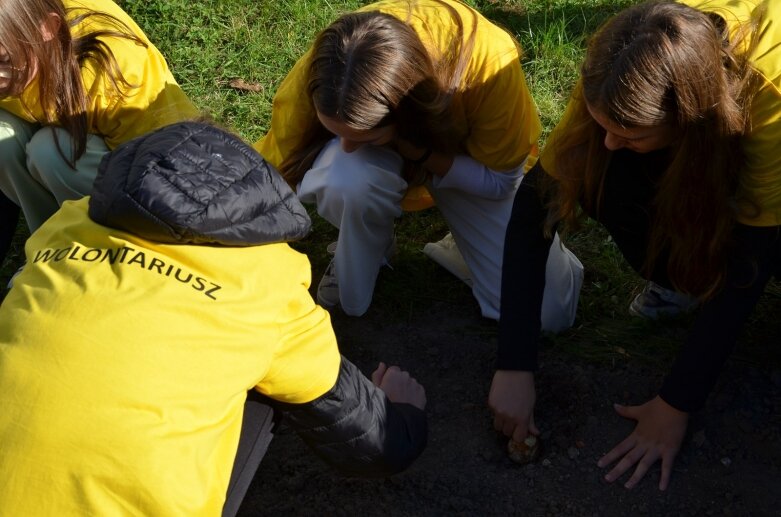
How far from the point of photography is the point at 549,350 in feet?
7.68

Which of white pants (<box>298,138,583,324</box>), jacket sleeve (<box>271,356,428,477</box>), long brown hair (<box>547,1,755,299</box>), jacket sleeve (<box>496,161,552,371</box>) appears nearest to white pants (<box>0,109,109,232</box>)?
white pants (<box>298,138,583,324</box>)

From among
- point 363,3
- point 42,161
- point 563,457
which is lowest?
point 563,457

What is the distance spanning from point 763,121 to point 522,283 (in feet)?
2.10

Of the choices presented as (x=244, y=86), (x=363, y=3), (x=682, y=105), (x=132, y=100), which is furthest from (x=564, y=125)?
(x=363, y=3)

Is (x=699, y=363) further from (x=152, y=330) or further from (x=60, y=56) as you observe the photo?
(x=60, y=56)

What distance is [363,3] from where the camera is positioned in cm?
350

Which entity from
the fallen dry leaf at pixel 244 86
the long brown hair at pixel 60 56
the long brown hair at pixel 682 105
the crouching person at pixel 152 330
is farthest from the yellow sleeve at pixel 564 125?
the fallen dry leaf at pixel 244 86

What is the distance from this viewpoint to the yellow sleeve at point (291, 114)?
7.07 feet

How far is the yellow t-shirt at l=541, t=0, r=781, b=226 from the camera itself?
159 centimetres

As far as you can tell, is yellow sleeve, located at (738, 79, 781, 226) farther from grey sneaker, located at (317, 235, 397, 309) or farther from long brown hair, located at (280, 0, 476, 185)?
grey sneaker, located at (317, 235, 397, 309)

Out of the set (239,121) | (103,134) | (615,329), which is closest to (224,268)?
(103,134)

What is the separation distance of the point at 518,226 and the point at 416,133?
0.33 metres

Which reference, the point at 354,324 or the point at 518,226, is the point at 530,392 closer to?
the point at 518,226

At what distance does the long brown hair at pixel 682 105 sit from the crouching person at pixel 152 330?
0.58m
